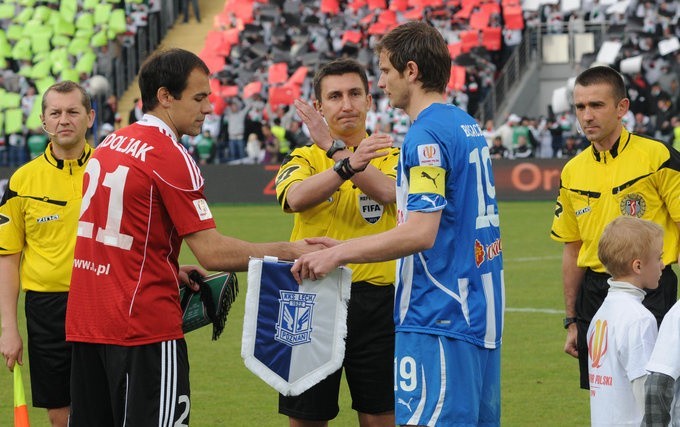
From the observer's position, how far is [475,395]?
4.80 metres

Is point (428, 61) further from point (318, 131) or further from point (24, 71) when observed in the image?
point (24, 71)

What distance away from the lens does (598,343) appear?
5.00 metres

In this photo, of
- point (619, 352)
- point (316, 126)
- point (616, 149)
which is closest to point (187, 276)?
point (316, 126)

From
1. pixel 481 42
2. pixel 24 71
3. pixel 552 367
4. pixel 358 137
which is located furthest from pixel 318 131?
pixel 24 71

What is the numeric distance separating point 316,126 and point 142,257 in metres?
1.31

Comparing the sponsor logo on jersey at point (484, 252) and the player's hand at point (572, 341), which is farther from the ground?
the sponsor logo on jersey at point (484, 252)

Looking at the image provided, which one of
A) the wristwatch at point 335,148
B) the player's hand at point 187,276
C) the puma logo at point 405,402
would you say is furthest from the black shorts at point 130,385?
the wristwatch at point 335,148

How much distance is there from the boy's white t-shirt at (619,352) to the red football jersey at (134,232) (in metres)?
1.70

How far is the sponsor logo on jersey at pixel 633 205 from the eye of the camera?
6.15m

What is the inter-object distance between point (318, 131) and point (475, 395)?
5.37 ft

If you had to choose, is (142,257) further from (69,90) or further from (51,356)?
(69,90)

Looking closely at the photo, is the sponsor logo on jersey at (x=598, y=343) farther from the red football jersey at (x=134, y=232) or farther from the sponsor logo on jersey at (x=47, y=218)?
the sponsor logo on jersey at (x=47, y=218)

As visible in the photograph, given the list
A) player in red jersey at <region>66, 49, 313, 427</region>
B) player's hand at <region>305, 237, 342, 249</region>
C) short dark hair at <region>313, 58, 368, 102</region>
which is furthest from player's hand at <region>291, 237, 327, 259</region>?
short dark hair at <region>313, 58, 368, 102</region>

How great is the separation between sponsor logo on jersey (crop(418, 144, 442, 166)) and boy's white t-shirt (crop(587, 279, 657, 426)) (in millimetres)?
921
